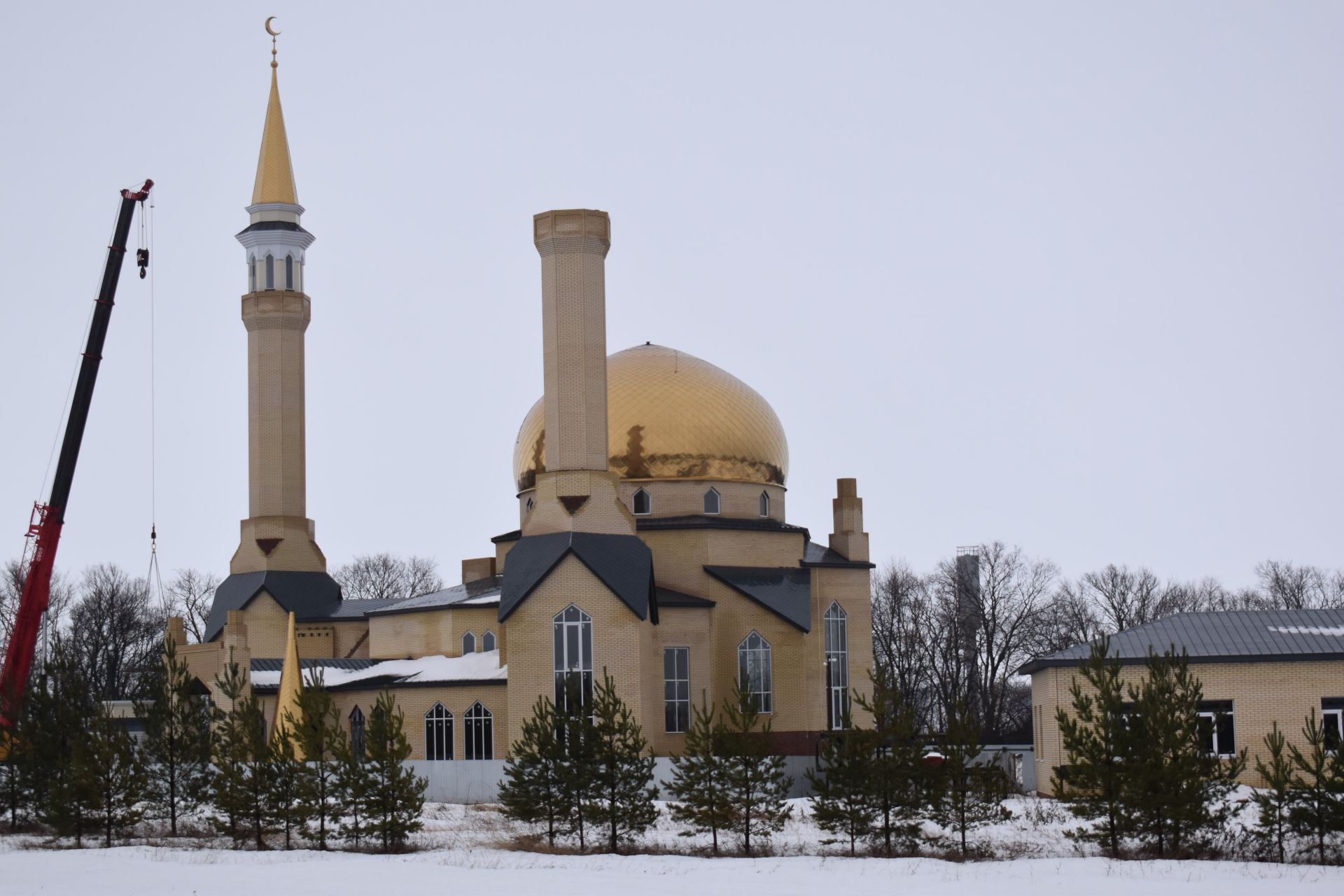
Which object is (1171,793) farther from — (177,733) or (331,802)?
(177,733)

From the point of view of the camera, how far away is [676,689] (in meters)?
43.7

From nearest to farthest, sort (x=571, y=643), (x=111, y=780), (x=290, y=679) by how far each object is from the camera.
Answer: (x=111, y=780)
(x=571, y=643)
(x=290, y=679)

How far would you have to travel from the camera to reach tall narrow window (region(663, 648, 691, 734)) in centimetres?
4350

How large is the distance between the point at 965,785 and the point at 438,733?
1783 cm

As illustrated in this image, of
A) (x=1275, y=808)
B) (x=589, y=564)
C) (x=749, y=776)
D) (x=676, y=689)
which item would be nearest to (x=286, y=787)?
(x=749, y=776)

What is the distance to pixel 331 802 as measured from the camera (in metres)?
30.0

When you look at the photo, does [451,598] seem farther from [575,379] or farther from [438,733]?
[575,379]

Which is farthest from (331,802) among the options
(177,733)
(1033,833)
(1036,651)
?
(1036,651)

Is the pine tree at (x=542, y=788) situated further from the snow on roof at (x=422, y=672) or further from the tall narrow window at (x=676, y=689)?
the tall narrow window at (x=676, y=689)

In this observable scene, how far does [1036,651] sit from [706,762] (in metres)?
45.5

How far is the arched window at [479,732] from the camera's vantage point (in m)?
41.7

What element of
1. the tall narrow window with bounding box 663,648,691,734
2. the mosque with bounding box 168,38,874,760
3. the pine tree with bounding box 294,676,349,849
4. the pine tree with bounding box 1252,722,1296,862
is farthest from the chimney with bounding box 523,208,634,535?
the pine tree with bounding box 1252,722,1296,862

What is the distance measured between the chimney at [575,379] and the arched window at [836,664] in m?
7.53

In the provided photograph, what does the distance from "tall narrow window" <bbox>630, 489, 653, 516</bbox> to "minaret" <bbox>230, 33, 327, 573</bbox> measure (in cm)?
964
